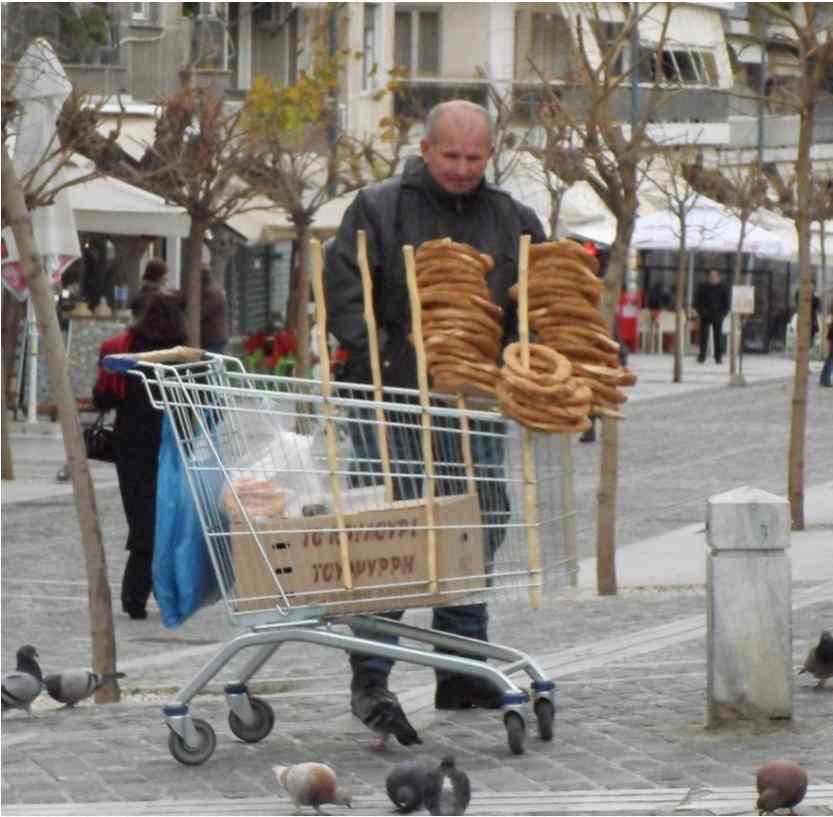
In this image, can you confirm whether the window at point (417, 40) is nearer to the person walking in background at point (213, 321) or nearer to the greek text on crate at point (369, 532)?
the person walking in background at point (213, 321)

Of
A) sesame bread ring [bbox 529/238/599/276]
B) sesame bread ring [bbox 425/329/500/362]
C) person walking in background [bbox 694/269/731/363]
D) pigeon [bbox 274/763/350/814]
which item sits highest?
sesame bread ring [bbox 529/238/599/276]

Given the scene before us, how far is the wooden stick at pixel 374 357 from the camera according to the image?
23.2 feet

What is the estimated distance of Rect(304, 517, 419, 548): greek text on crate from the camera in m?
7.09

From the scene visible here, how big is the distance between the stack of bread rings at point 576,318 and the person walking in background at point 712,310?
142ft

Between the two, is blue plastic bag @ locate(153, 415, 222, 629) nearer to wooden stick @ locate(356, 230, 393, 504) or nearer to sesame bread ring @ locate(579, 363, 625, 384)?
wooden stick @ locate(356, 230, 393, 504)

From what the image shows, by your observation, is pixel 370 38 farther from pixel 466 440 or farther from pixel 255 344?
pixel 466 440

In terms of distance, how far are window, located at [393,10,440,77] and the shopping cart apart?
57301 mm

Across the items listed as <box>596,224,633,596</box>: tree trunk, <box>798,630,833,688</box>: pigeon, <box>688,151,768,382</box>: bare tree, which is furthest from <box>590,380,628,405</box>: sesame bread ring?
<box>688,151,768,382</box>: bare tree

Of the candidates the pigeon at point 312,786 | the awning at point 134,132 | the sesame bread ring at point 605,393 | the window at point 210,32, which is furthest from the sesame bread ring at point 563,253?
the window at point 210,32

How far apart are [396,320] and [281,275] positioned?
47.7 m

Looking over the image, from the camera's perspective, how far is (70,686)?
367 inches

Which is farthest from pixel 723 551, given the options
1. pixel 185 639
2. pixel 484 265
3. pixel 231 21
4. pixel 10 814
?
pixel 231 21

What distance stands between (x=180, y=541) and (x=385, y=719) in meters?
0.82

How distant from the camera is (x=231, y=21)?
52625 mm
